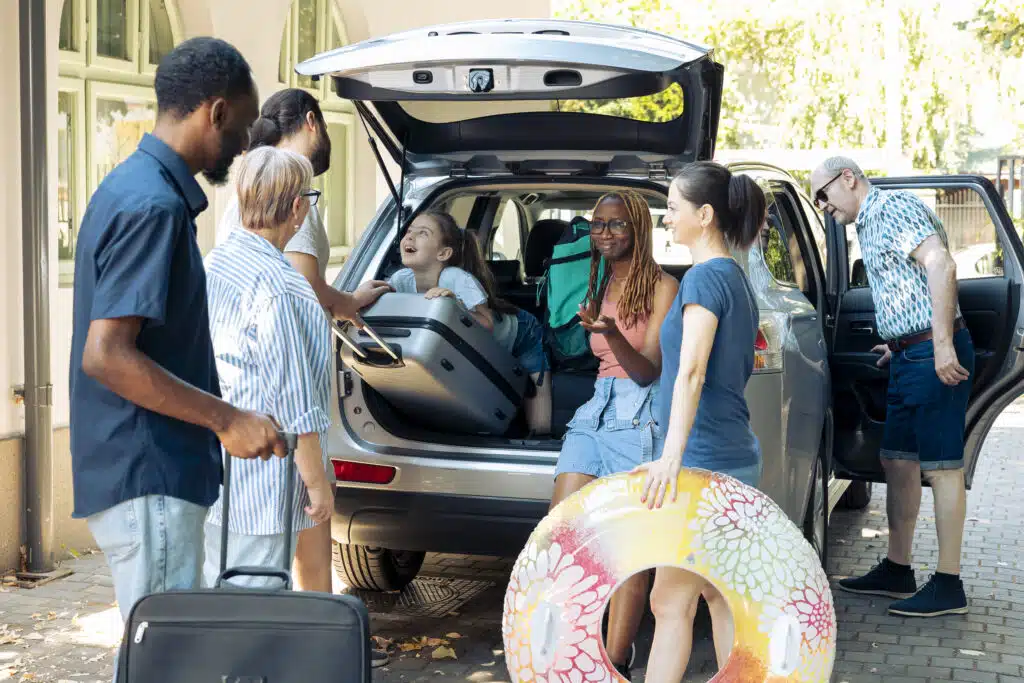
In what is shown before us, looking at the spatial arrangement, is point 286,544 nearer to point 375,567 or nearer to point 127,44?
point 375,567

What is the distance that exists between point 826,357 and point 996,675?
1.61 m

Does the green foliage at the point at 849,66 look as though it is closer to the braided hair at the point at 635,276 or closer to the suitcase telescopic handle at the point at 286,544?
the braided hair at the point at 635,276

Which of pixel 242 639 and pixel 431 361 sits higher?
pixel 431 361

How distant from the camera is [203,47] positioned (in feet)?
9.93

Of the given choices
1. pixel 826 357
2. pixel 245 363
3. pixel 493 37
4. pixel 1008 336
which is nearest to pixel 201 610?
pixel 245 363

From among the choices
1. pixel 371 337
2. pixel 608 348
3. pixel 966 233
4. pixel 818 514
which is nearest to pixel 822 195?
pixel 966 233

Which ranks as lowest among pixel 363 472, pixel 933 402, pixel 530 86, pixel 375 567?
pixel 375 567

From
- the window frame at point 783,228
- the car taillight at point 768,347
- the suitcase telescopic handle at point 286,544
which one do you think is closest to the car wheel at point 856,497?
the window frame at point 783,228

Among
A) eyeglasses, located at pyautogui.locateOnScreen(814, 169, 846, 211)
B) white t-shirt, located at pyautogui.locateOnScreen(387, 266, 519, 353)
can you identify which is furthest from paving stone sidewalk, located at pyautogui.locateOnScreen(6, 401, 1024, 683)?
eyeglasses, located at pyautogui.locateOnScreen(814, 169, 846, 211)

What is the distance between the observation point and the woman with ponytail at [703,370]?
155 inches

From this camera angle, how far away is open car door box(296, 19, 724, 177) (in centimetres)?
454

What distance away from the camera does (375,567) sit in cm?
599

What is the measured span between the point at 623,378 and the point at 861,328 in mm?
2371

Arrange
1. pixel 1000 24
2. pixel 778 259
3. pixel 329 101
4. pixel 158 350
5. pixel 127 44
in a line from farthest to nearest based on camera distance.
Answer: pixel 1000 24 → pixel 329 101 → pixel 127 44 → pixel 778 259 → pixel 158 350
